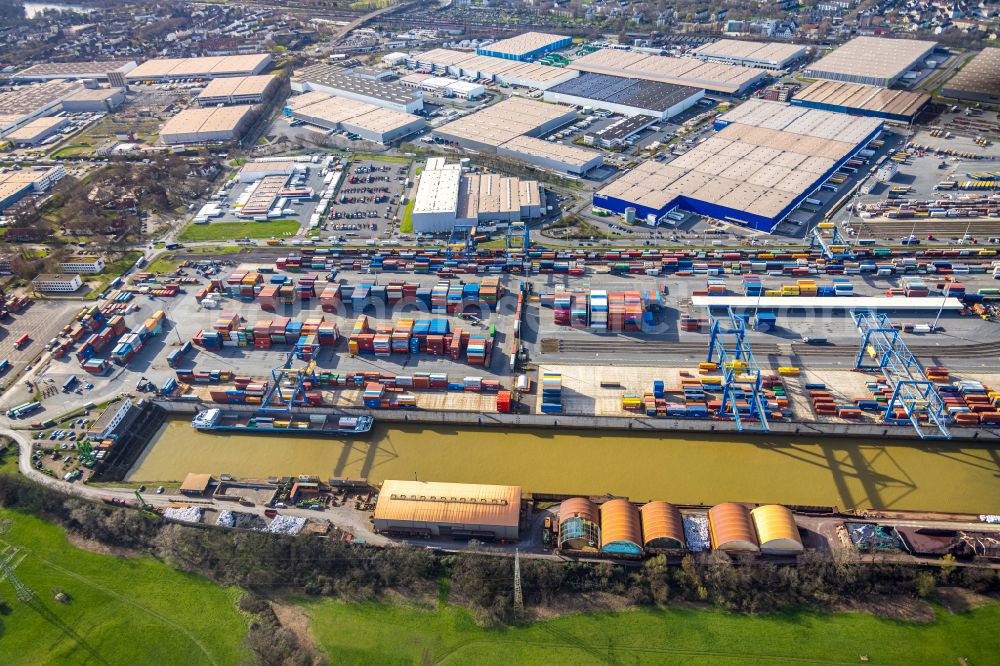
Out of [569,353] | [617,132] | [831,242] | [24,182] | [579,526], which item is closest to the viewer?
[579,526]

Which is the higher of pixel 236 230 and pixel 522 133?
pixel 522 133

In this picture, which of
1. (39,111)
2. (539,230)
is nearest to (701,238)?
(539,230)

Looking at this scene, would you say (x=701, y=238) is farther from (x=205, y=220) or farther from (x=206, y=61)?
(x=206, y=61)

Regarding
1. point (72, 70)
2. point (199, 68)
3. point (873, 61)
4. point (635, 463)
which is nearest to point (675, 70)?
point (873, 61)

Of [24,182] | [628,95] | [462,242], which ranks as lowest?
[462,242]

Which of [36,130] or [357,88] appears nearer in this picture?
[36,130]

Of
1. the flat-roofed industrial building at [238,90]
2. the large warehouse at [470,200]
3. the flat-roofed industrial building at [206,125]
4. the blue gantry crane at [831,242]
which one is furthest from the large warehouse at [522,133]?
the flat-roofed industrial building at [238,90]

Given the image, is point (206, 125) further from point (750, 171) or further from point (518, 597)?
point (518, 597)
